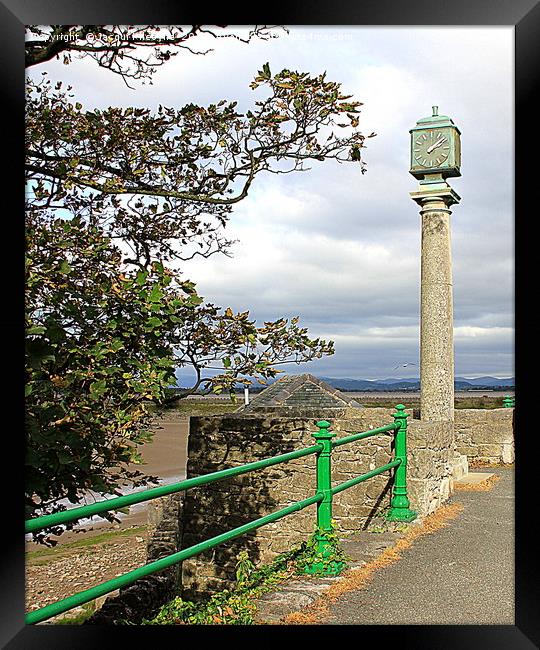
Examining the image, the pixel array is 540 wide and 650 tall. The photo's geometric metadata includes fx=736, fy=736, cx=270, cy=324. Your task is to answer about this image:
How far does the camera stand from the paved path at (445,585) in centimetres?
395

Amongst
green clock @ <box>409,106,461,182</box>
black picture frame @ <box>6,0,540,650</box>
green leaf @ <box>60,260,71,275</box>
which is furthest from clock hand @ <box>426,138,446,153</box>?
green leaf @ <box>60,260,71,275</box>

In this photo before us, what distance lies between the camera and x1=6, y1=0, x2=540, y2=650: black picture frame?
3.04 meters

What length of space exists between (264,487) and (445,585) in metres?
4.37

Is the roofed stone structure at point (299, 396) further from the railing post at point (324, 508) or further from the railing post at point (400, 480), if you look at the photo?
the railing post at point (324, 508)

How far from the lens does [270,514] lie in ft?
15.5

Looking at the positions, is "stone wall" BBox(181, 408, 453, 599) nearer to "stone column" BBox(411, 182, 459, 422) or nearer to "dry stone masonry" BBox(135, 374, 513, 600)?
"dry stone masonry" BBox(135, 374, 513, 600)

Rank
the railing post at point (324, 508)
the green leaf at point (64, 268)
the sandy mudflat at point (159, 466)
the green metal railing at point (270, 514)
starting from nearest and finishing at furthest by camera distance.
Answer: the green metal railing at point (270, 514), the green leaf at point (64, 268), the railing post at point (324, 508), the sandy mudflat at point (159, 466)

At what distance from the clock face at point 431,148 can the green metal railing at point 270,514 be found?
404 centimetres

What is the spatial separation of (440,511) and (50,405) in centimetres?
453

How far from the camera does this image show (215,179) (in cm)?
464
